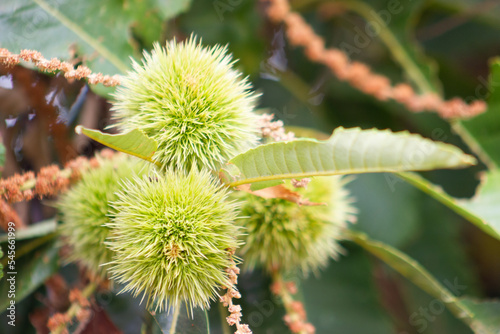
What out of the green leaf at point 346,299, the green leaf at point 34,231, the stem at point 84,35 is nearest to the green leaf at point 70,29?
the stem at point 84,35

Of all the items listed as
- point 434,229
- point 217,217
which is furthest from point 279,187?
point 434,229

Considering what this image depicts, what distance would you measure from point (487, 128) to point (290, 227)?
0.73 metres

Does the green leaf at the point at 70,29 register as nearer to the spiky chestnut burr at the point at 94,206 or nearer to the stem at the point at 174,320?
the spiky chestnut burr at the point at 94,206

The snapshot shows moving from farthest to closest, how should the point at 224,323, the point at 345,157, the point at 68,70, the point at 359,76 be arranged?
1. the point at 359,76
2. the point at 224,323
3. the point at 68,70
4. the point at 345,157

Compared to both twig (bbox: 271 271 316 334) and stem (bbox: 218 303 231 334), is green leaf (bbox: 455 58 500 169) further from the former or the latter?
stem (bbox: 218 303 231 334)

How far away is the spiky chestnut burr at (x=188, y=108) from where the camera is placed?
665 millimetres

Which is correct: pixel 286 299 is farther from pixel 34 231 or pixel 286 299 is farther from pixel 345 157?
pixel 34 231

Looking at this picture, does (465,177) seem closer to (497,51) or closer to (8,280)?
(497,51)

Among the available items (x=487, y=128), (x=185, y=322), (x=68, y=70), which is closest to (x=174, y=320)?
(x=185, y=322)

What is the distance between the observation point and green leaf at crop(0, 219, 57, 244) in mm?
890

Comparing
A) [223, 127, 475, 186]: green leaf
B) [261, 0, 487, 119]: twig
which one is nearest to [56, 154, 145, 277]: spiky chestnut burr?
[223, 127, 475, 186]: green leaf

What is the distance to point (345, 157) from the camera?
574 mm

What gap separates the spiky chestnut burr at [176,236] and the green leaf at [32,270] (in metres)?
0.34

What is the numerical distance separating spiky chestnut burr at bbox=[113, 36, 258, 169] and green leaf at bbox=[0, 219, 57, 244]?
0.38 metres
